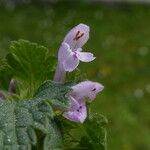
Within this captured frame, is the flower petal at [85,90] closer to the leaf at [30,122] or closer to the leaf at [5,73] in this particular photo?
the leaf at [30,122]

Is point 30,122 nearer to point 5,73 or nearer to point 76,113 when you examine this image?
point 76,113

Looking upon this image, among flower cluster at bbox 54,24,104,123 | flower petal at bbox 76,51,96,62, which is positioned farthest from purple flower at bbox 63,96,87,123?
flower petal at bbox 76,51,96,62

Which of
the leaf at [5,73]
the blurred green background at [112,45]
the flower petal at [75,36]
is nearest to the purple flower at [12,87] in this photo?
the leaf at [5,73]

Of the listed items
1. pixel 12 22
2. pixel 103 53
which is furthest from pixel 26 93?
pixel 12 22

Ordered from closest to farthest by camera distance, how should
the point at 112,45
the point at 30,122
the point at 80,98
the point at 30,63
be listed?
the point at 30,122 < the point at 80,98 < the point at 30,63 < the point at 112,45

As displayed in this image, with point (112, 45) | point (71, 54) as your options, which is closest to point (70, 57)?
point (71, 54)

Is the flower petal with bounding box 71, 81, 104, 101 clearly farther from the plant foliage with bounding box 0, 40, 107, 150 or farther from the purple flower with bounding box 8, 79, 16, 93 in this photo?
the purple flower with bounding box 8, 79, 16, 93

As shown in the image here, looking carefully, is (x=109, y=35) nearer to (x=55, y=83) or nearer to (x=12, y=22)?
(x=12, y=22)
